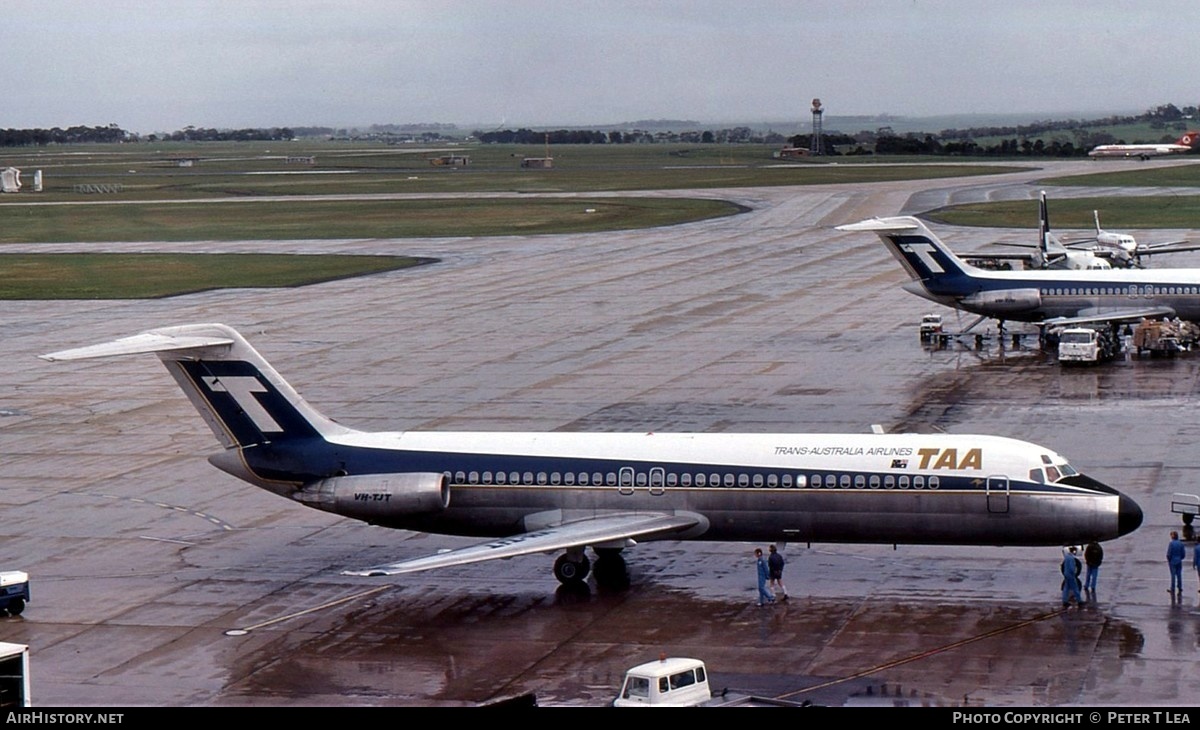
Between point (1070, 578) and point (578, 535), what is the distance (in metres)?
9.47

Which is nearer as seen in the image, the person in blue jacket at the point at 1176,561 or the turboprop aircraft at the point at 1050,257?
the person in blue jacket at the point at 1176,561


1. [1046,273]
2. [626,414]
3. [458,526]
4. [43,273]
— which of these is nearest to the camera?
[458,526]

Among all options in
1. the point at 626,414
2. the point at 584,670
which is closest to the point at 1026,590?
the point at 584,670

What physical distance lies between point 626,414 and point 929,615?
2306 centimetres

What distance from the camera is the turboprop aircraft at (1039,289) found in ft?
216

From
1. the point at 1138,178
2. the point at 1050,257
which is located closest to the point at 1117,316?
the point at 1050,257

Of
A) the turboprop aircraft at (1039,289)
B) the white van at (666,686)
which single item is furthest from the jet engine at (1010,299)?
the white van at (666,686)

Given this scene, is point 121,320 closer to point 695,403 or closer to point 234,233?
point 695,403

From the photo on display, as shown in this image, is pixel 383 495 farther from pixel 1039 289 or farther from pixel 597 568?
pixel 1039 289

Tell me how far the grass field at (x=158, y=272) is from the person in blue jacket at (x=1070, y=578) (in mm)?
66129

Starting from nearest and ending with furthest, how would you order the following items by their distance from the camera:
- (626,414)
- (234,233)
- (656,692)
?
(656,692)
(626,414)
(234,233)

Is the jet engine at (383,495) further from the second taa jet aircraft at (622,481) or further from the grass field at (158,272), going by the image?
the grass field at (158,272)

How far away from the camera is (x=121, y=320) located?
78.2m

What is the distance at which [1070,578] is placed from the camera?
31203 millimetres
